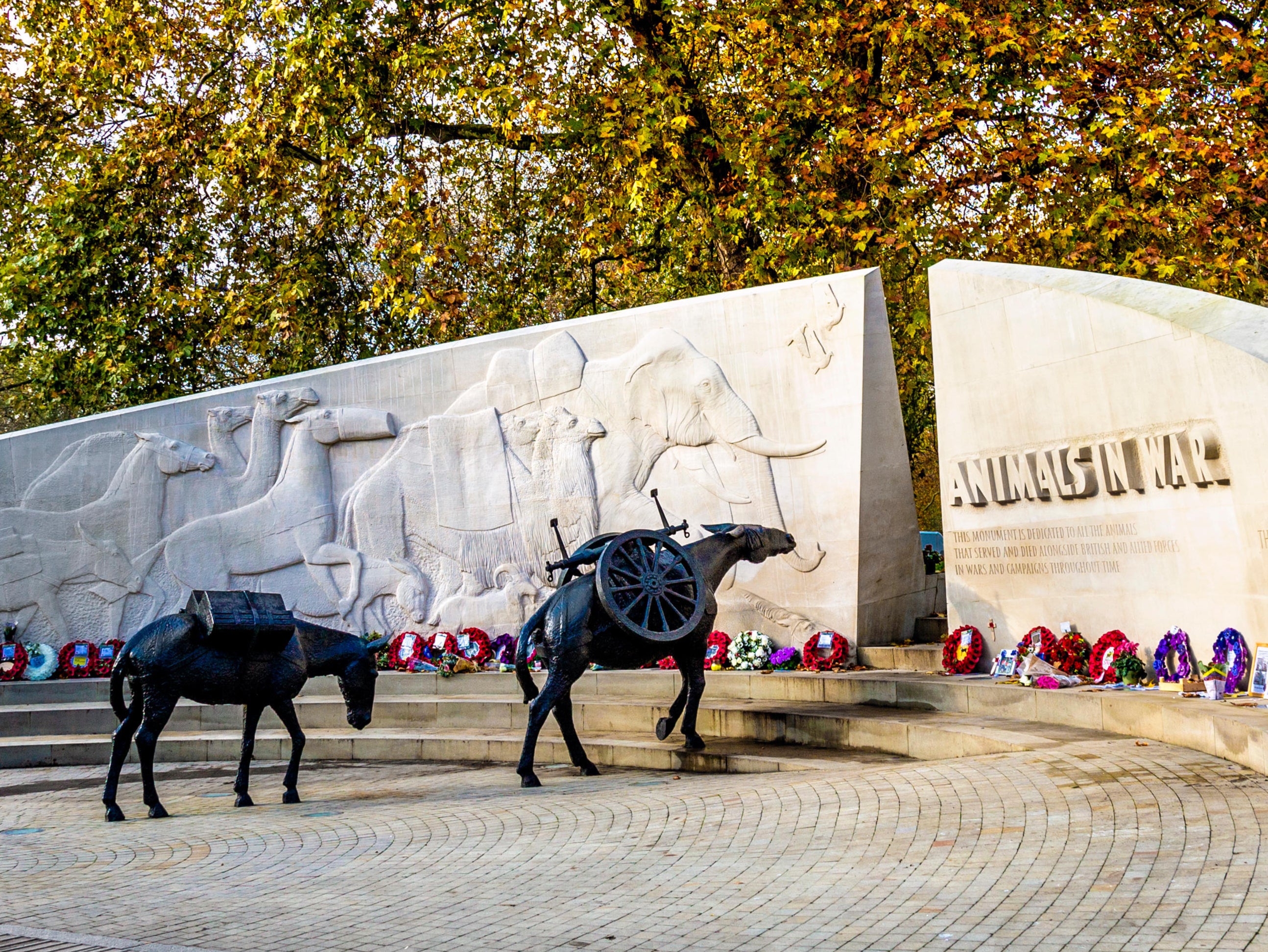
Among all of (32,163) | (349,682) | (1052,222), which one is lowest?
(349,682)

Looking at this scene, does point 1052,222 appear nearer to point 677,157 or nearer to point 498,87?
point 677,157

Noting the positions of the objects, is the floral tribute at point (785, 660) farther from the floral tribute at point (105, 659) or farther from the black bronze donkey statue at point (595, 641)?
the floral tribute at point (105, 659)

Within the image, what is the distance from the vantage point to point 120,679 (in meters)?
9.41

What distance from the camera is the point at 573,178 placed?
1998cm

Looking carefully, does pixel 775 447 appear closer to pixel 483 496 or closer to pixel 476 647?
pixel 483 496

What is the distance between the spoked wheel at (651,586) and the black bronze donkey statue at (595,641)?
0.5 inches

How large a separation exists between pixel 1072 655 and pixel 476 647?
652cm

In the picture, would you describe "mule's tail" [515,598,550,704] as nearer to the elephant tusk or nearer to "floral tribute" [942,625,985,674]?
the elephant tusk

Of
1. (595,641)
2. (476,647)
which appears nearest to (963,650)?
(595,641)

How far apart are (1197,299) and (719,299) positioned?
16.2 ft

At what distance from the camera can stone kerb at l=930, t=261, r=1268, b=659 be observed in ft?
29.2

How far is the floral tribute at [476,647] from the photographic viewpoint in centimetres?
1387

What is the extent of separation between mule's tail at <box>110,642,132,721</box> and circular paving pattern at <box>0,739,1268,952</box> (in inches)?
33.2

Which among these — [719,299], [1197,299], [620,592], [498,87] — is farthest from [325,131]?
[1197,299]
